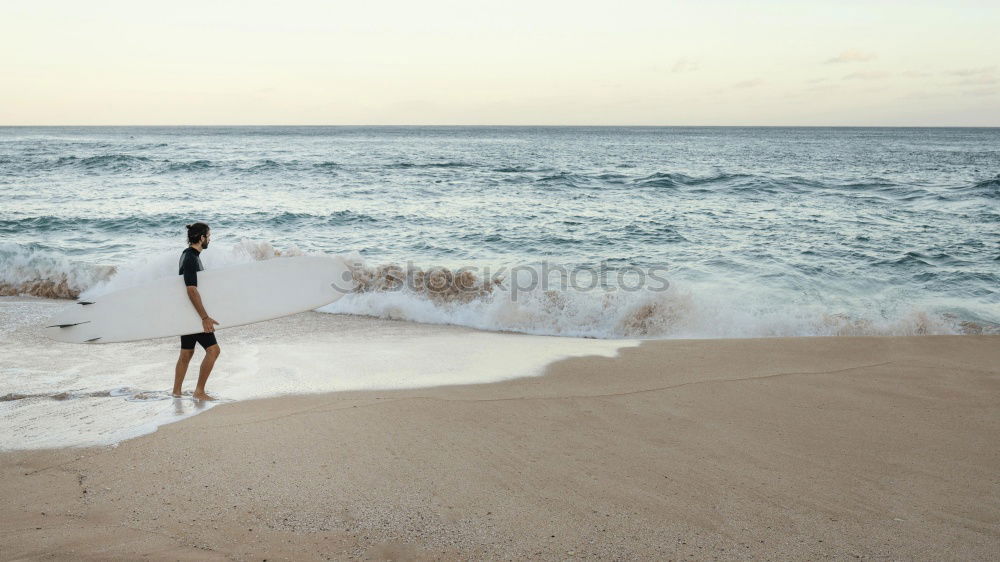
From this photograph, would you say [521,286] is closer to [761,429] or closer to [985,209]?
[761,429]

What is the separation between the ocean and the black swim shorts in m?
0.42

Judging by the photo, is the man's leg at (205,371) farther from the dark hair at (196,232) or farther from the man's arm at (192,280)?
the dark hair at (196,232)

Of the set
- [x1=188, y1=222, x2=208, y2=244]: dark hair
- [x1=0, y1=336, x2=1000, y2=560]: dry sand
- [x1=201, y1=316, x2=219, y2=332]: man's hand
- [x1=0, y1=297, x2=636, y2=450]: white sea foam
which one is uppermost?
[x1=188, y1=222, x2=208, y2=244]: dark hair

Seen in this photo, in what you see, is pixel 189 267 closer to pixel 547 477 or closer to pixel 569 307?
pixel 547 477

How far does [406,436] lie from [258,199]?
14.5 m

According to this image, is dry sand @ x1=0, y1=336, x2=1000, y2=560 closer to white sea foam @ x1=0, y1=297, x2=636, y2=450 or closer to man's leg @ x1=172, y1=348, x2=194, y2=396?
white sea foam @ x1=0, y1=297, x2=636, y2=450

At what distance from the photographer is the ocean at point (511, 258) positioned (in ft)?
20.2

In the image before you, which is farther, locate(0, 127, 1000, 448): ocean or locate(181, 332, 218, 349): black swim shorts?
locate(0, 127, 1000, 448): ocean

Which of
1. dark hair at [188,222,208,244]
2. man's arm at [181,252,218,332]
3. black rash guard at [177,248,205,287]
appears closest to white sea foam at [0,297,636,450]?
man's arm at [181,252,218,332]

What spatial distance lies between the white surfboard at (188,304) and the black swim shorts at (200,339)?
48mm

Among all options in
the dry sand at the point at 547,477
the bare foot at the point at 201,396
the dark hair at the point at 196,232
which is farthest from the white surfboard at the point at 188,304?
the dry sand at the point at 547,477

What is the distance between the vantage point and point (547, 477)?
11.1ft

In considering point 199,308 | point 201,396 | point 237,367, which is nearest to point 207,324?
point 199,308

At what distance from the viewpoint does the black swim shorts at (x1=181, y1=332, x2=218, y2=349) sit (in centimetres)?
495
